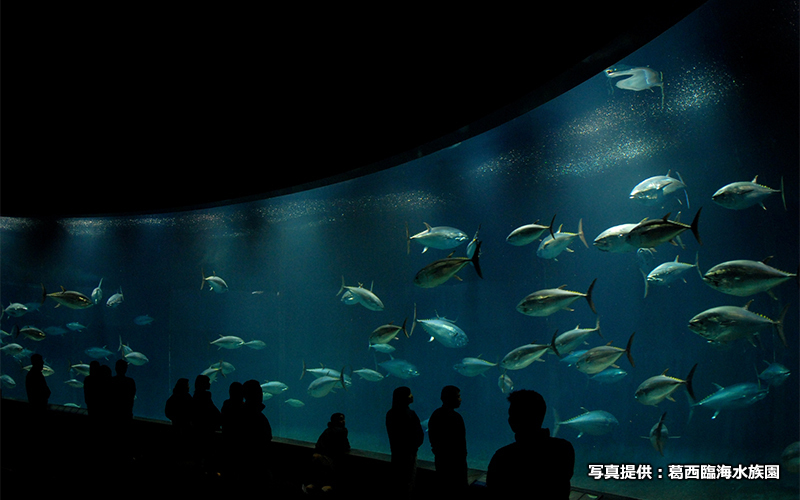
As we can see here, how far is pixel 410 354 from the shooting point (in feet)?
58.4

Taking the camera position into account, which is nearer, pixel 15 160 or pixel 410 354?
pixel 15 160

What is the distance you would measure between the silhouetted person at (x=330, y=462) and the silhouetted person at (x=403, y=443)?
560 mm

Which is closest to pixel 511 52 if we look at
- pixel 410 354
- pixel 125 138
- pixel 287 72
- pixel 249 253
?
pixel 287 72

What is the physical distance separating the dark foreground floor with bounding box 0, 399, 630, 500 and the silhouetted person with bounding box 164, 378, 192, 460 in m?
0.02

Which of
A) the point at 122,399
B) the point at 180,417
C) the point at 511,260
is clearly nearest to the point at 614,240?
the point at 180,417

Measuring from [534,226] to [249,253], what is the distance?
13.6 m

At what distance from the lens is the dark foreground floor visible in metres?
3.26

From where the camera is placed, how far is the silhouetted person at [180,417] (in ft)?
12.7

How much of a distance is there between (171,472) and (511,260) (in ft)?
44.4

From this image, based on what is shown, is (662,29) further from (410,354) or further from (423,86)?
(410,354)

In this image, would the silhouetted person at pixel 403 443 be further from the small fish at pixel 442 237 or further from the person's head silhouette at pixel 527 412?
the small fish at pixel 442 237

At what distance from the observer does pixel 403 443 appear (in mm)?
3045

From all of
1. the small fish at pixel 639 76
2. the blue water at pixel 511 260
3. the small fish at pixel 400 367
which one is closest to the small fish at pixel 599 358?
the small fish at pixel 639 76

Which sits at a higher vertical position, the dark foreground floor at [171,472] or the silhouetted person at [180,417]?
the silhouetted person at [180,417]
